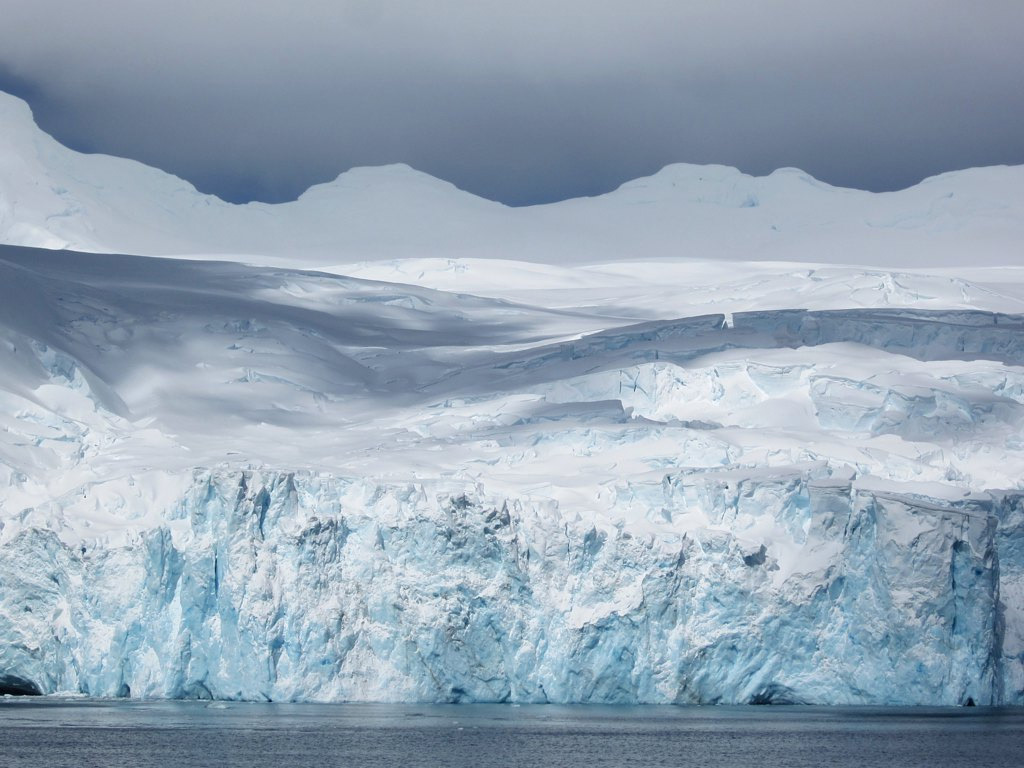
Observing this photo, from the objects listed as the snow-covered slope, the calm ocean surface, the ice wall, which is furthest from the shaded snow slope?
the snow-covered slope

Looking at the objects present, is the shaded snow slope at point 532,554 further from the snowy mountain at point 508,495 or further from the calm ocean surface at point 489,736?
the calm ocean surface at point 489,736

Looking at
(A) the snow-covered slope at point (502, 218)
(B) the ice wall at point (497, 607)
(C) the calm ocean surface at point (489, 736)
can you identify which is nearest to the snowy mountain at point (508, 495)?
(B) the ice wall at point (497, 607)

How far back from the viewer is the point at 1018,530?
3750 centimetres

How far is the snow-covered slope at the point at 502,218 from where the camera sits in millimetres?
91812

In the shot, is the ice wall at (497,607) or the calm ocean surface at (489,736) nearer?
the calm ocean surface at (489,736)

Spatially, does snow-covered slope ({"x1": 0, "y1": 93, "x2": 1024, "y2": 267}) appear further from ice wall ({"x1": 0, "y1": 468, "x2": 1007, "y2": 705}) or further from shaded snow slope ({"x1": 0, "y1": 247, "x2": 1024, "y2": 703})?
ice wall ({"x1": 0, "y1": 468, "x2": 1007, "y2": 705})

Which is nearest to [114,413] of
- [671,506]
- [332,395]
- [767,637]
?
[332,395]

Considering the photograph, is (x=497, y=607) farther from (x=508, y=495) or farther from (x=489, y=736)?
(x=489, y=736)

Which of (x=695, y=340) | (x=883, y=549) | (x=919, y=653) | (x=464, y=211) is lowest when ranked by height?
(x=919, y=653)

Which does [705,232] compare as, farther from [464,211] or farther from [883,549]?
[883,549]

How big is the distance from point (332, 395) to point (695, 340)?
12557 mm

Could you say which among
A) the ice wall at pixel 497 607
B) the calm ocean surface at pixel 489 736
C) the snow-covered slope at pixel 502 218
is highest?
the snow-covered slope at pixel 502 218

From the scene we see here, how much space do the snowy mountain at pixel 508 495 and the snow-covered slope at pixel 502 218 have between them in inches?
913

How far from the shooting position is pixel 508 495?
1465 inches
